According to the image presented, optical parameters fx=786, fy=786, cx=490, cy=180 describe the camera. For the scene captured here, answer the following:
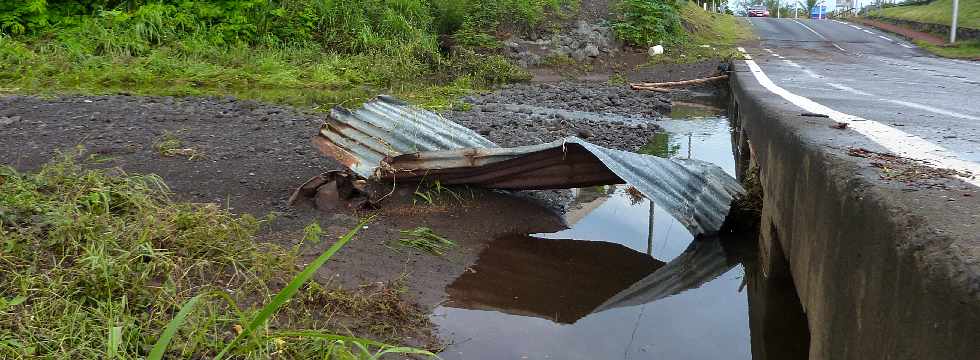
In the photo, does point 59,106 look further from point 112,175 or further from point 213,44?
point 213,44

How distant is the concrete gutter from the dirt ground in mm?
1873

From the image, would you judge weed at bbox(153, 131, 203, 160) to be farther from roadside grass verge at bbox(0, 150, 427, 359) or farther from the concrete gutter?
the concrete gutter

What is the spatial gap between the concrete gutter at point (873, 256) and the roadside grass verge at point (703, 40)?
53.1 feet

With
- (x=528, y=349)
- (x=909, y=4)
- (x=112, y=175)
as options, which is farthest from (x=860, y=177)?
(x=909, y=4)

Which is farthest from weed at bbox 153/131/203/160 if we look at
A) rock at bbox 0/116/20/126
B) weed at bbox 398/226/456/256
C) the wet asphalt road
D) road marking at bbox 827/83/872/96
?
road marking at bbox 827/83/872/96

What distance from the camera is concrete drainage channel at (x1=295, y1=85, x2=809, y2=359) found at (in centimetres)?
412

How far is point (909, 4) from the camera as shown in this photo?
44.1 metres

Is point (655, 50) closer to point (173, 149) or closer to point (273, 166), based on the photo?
point (273, 166)

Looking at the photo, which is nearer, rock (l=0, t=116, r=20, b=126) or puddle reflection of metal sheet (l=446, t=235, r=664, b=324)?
puddle reflection of metal sheet (l=446, t=235, r=664, b=324)

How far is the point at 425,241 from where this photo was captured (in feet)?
17.0

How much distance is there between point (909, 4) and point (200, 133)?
4614 cm

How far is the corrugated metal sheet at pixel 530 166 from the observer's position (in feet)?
18.1

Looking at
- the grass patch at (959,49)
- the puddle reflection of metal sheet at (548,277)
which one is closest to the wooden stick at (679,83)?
the grass patch at (959,49)

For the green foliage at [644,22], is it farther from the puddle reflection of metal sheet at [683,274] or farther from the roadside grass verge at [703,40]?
the puddle reflection of metal sheet at [683,274]
